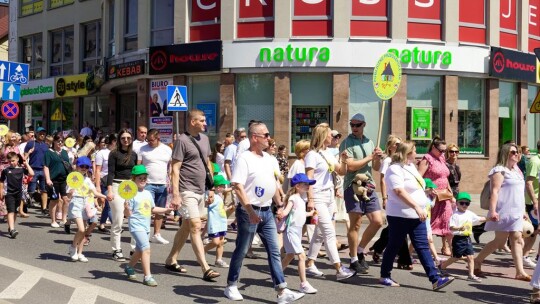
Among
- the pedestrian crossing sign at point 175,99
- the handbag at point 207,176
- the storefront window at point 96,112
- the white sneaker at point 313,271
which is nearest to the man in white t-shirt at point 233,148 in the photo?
the pedestrian crossing sign at point 175,99

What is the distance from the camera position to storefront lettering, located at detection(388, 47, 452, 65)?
22078mm

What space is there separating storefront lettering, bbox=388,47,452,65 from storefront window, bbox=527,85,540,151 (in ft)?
15.9

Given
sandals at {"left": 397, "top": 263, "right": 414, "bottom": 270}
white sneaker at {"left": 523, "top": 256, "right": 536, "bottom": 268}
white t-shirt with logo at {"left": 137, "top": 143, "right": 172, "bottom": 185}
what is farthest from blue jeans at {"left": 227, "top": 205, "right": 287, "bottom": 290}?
white sneaker at {"left": 523, "top": 256, "right": 536, "bottom": 268}

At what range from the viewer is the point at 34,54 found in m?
38.6

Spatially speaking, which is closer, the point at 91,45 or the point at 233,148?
the point at 233,148

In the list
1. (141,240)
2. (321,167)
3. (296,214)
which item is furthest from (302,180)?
(141,240)

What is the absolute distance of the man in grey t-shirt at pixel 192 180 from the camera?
8.70m

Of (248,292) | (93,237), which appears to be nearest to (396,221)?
(248,292)

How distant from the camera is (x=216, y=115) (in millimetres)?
23406

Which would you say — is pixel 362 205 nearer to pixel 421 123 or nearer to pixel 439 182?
pixel 439 182

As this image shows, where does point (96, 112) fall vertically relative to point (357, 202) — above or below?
above

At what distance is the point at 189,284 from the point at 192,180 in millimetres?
1258

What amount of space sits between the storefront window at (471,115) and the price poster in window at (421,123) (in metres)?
1.16

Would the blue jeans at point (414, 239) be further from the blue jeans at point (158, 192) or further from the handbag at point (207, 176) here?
the blue jeans at point (158, 192)
